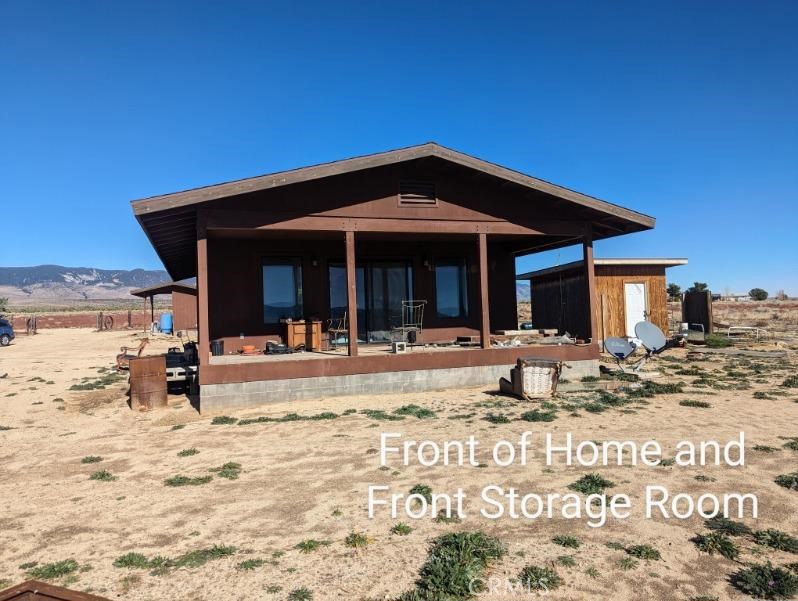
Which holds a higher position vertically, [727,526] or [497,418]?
[497,418]

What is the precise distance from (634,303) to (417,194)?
10383mm

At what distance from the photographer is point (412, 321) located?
1345 cm

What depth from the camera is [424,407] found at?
357 inches

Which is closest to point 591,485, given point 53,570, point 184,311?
point 53,570

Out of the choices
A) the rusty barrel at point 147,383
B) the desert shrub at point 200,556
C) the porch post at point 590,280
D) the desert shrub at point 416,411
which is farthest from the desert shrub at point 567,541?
the porch post at point 590,280

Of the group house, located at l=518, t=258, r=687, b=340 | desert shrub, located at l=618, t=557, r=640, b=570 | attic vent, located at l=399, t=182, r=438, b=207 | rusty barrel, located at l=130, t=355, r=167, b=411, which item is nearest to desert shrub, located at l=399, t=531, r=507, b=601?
desert shrub, located at l=618, t=557, r=640, b=570

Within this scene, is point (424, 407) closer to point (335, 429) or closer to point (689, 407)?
point (335, 429)

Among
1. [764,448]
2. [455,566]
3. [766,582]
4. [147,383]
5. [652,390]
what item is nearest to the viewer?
[766,582]

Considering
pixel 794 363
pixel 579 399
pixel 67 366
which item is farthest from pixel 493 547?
pixel 67 366

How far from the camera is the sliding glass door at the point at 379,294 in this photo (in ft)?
43.3

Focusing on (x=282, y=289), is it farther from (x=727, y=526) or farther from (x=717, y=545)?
A: (x=717, y=545)

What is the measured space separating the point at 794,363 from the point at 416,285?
10004 mm


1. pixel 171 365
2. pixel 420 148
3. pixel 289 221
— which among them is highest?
pixel 420 148

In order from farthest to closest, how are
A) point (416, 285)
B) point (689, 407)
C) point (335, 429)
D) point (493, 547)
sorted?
point (416, 285)
point (689, 407)
point (335, 429)
point (493, 547)
